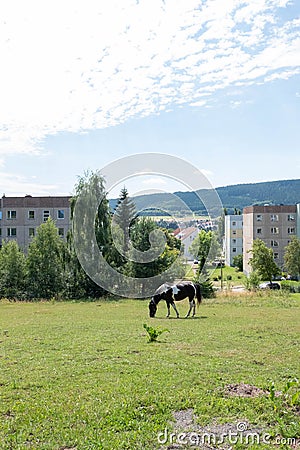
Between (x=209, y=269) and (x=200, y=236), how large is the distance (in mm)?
3219

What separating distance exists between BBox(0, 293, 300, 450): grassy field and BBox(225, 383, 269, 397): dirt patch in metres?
0.14

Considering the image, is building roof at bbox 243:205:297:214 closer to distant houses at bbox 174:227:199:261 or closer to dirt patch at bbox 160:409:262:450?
distant houses at bbox 174:227:199:261

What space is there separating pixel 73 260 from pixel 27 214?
2577cm

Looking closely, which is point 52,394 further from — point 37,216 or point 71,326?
point 37,216

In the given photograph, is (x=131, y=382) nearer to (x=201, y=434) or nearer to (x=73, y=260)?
(x=201, y=434)

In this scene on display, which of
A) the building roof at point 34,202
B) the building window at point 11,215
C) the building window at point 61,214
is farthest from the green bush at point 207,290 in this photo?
the building window at point 11,215

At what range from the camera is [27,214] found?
59.0 m

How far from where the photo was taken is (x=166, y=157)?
27.4 meters

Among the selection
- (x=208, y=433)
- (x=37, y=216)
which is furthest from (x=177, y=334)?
(x=37, y=216)

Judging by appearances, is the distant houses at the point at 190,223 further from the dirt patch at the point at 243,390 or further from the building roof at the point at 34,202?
the dirt patch at the point at 243,390

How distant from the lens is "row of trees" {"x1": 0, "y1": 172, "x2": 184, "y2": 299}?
35.1 m

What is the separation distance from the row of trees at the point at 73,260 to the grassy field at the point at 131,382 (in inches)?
737

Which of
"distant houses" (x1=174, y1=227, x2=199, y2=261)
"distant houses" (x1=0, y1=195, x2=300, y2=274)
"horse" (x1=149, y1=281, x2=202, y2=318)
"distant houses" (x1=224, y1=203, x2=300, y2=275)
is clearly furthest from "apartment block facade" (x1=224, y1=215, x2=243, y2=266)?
"horse" (x1=149, y1=281, x2=202, y2=318)

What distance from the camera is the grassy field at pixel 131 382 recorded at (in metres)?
6.36
